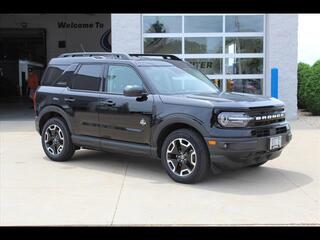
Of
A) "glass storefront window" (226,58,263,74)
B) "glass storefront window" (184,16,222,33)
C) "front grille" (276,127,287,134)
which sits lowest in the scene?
"front grille" (276,127,287,134)

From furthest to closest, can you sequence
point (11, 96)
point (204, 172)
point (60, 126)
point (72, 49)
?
point (11, 96) < point (72, 49) < point (60, 126) < point (204, 172)

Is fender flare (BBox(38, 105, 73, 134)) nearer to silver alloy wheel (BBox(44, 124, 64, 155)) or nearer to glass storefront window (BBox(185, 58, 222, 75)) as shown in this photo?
silver alloy wheel (BBox(44, 124, 64, 155))

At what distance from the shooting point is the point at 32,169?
7766 millimetres

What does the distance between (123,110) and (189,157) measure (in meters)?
1.36

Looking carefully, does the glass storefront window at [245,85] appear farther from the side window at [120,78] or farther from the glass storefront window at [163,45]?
the side window at [120,78]

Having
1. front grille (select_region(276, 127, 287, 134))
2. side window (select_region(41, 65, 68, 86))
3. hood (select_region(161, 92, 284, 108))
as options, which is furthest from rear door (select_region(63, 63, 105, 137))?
front grille (select_region(276, 127, 287, 134))

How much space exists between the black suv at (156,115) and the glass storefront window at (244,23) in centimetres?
637

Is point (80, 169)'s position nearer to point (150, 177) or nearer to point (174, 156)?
point (150, 177)

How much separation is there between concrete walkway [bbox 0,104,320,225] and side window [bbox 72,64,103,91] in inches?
52.5

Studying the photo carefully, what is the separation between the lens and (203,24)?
14.2 metres

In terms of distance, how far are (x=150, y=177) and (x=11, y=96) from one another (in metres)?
24.1

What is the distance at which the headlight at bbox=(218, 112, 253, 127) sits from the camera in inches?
247

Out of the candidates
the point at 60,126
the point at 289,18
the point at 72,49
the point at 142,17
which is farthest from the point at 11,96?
the point at 60,126
